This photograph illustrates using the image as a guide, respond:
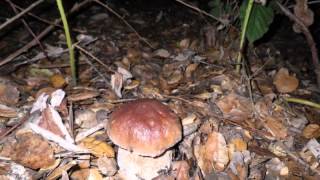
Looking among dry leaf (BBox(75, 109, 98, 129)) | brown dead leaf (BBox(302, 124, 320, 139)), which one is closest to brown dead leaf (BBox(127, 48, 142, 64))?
dry leaf (BBox(75, 109, 98, 129))

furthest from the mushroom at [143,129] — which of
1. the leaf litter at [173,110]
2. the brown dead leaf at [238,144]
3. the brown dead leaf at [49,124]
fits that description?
the brown dead leaf at [238,144]

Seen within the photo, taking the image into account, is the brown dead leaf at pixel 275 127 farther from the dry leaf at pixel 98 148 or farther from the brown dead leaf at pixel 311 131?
the dry leaf at pixel 98 148

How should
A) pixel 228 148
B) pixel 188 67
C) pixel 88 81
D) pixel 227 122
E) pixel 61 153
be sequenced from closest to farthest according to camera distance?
1. pixel 61 153
2. pixel 228 148
3. pixel 227 122
4. pixel 88 81
5. pixel 188 67

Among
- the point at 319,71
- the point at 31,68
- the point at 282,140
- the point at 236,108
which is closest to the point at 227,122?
the point at 236,108

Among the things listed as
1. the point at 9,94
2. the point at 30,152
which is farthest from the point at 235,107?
the point at 9,94

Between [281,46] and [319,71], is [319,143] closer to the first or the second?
[319,71]
